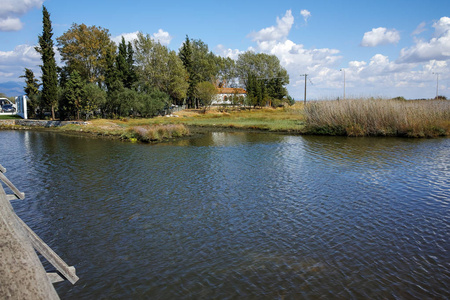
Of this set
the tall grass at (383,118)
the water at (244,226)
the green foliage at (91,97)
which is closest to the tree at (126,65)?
the green foliage at (91,97)

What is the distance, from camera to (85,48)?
212ft

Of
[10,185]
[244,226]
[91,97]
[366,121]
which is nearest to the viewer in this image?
[10,185]

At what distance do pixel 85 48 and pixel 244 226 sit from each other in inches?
2547

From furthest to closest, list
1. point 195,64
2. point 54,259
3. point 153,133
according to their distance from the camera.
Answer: point 195,64 → point 153,133 → point 54,259

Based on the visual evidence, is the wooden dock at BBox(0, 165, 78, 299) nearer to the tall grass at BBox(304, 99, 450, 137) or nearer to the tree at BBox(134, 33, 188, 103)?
the tall grass at BBox(304, 99, 450, 137)

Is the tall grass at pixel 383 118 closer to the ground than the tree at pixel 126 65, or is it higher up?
closer to the ground

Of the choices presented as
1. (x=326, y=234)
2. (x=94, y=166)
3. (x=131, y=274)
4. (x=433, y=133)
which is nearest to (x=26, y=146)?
(x=94, y=166)

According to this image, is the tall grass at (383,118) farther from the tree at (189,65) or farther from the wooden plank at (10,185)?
the tree at (189,65)

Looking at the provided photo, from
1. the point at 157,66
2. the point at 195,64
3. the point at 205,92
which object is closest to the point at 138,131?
the point at 157,66

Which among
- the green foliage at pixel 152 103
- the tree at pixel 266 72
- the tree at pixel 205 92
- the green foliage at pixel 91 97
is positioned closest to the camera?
the green foliage at pixel 91 97

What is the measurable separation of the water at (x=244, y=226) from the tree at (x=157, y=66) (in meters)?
57.2

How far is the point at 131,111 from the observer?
6372cm

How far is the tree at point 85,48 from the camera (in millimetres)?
64688

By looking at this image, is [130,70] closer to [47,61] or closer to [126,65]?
[126,65]
